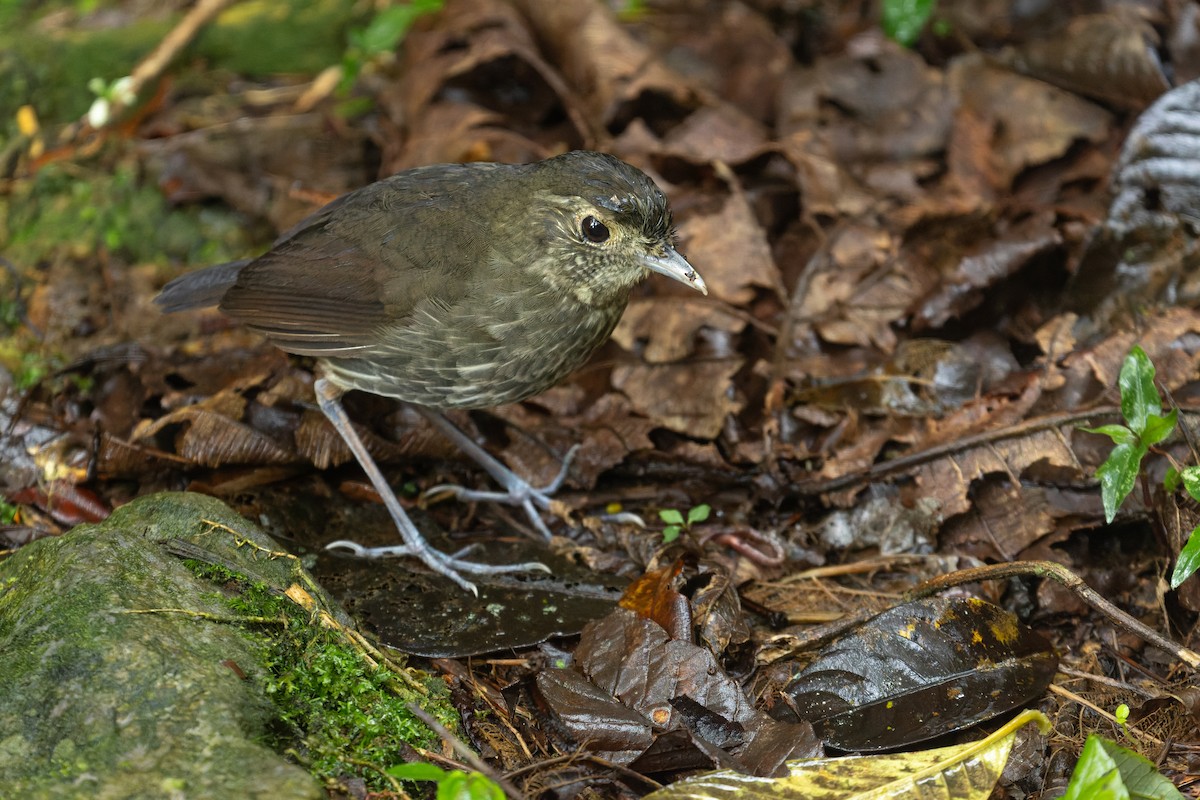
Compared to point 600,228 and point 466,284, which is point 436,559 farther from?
point 600,228

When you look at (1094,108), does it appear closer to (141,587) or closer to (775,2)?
(775,2)

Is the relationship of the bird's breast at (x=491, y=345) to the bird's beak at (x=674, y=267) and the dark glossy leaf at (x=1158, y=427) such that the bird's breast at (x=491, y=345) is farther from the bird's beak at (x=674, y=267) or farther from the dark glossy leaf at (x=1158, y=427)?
the dark glossy leaf at (x=1158, y=427)

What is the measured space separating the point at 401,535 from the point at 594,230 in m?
1.26

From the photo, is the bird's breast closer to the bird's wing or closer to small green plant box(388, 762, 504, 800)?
the bird's wing

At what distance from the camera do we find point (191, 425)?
3922 millimetres

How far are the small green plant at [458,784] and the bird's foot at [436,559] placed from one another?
1453 millimetres

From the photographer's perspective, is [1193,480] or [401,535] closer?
[1193,480]

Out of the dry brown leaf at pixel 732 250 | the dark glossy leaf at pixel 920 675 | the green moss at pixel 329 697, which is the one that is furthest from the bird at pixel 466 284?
the dark glossy leaf at pixel 920 675

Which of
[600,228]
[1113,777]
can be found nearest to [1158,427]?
[1113,777]

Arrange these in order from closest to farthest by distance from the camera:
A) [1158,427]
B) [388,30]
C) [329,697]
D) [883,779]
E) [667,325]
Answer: [883,779], [329,697], [1158,427], [667,325], [388,30]

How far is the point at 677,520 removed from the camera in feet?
12.2

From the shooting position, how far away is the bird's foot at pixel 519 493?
13.3ft

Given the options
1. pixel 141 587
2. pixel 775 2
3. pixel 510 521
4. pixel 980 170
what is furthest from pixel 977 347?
pixel 141 587

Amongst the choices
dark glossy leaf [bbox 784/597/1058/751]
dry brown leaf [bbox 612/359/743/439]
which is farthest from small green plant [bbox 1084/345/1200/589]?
dry brown leaf [bbox 612/359/743/439]
